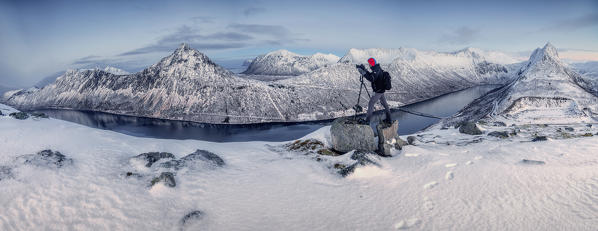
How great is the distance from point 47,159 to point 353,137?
16349mm

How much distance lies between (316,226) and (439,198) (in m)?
→ 4.53

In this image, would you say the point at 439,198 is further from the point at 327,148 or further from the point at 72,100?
the point at 72,100

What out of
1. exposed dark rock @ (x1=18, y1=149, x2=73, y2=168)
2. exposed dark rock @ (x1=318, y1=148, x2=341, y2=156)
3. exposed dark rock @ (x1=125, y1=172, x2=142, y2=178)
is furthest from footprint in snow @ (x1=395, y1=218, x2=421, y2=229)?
exposed dark rock @ (x1=18, y1=149, x2=73, y2=168)

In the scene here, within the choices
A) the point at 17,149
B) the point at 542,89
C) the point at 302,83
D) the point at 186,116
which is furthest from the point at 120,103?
the point at 542,89

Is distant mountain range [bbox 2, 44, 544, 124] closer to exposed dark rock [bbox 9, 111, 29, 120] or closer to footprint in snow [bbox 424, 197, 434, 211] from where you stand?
exposed dark rock [bbox 9, 111, 29, 120]

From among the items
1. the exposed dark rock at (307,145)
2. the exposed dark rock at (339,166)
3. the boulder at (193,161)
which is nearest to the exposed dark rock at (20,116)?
the boulder at (193,161)

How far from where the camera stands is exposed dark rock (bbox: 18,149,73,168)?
10539 millimetres

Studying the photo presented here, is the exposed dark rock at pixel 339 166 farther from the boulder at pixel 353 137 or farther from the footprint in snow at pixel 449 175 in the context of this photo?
the footprint in snow at pixel 449 175

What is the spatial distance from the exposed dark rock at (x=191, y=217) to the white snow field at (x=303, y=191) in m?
0.06

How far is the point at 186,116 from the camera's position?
424 feet

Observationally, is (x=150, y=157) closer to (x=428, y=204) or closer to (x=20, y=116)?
(x=20, y=116)

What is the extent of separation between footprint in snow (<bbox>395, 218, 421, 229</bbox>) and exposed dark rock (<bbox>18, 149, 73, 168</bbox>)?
13901mm

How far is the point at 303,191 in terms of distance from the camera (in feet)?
33.4

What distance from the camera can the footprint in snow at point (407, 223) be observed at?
7.05 m
